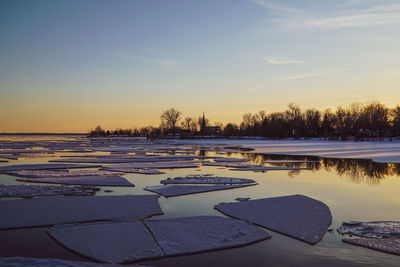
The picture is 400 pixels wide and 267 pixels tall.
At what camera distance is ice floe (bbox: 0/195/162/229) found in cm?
695

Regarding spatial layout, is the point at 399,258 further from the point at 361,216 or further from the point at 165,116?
the point at 165,116

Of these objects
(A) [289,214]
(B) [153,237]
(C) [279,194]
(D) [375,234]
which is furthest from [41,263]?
(C) [279,194]

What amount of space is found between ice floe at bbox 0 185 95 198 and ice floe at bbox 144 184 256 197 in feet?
6.55

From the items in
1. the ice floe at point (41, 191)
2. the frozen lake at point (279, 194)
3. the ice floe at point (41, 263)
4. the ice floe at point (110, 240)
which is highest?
the ice floe at point (41, 191)

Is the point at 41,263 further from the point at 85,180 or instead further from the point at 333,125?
the point at 333,125

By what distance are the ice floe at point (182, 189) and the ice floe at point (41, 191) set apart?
200 cm

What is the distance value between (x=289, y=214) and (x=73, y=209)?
5046mm

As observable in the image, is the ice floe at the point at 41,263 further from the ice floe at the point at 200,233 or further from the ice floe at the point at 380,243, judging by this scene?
the ice floe at the point at 380,243

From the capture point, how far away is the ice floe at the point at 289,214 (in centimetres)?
635

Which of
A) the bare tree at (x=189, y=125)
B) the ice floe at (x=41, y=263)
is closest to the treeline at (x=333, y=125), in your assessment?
the bare tree at (x=189, y=125)

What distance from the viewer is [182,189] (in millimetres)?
10508

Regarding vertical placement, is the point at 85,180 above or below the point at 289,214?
above

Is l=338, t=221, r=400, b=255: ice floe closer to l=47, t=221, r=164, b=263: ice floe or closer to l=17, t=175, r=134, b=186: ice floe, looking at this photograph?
l=47, t=221, r=164, b=263: ice floe

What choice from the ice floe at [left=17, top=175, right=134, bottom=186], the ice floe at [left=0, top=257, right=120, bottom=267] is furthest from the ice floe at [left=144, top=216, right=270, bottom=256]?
the ice floe at [left=17, top=175, right=134, bottom=186]
